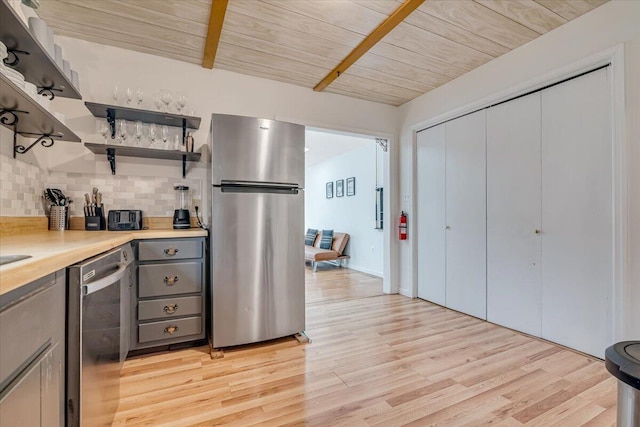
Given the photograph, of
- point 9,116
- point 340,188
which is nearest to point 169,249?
point 9,116

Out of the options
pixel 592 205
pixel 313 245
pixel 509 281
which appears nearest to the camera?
pixel 592 205

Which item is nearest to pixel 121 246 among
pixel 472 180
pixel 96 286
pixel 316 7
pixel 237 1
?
pixel 96 286

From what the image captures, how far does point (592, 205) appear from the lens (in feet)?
6.96

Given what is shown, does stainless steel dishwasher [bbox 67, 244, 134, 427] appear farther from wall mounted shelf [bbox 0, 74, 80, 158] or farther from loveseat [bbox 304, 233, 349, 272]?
loveseat [bbox 304, 233, 349, 272]

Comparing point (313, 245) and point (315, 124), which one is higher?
point (315, 124)

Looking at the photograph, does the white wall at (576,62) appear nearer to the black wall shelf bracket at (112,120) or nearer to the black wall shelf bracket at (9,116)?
the black wall shelf bracket at (112,120)

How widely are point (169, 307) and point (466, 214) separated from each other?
9.36ft

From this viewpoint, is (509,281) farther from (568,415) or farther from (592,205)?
(568,415)

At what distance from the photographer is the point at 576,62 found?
218 centimetres

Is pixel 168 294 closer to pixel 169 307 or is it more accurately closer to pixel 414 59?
pixel 169 307

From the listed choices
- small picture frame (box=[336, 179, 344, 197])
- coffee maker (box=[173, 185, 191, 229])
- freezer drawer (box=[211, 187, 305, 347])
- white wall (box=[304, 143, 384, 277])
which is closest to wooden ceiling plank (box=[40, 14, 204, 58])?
coffee maker (box=[173, 185, 191, 229])

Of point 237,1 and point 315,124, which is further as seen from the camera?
point 315,124

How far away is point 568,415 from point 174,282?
247 centimetres

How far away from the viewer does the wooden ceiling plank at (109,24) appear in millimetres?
2053
